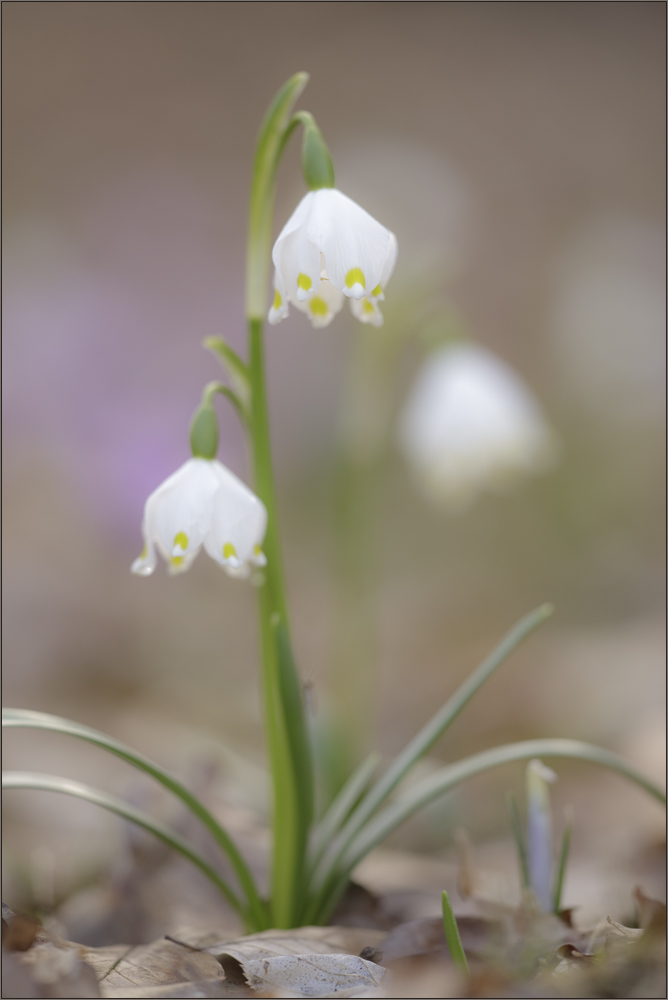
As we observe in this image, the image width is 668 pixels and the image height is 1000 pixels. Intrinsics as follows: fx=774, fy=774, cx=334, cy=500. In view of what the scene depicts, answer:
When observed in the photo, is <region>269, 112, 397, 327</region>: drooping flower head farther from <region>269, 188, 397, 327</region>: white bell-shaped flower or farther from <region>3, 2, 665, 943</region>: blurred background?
<region>3, 2, 665, 943</region>: blurred background

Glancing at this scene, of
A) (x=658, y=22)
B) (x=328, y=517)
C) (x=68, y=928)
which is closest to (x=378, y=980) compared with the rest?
(x=68, y=928)

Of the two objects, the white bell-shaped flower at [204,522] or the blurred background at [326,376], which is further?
the blurred background at [326,376]

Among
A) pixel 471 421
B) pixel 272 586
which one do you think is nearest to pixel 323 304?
pixel 272 586

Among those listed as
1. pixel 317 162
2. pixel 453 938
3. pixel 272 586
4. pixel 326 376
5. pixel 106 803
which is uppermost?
→ pixel 326 376

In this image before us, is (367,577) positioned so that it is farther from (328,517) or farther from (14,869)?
(328,517)

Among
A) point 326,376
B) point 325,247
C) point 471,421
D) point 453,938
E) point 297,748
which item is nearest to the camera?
point 453,938

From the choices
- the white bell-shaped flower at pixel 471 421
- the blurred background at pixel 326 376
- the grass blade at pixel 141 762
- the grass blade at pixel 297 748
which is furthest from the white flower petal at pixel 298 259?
the white bell-shaped flower at pixel 471 421

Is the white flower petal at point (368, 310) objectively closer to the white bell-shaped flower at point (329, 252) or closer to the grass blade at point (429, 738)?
the white bell-shaped flower at point (329, 252)

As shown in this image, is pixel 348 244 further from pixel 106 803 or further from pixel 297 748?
pixel 106 803
